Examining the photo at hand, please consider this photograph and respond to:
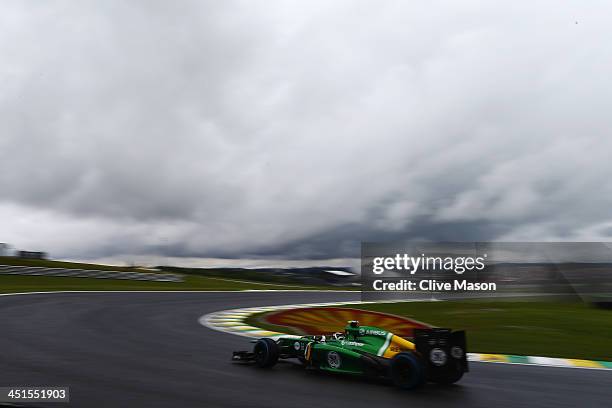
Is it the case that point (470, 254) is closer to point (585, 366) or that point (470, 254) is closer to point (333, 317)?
point (333, 317)

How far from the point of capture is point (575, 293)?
26.9 meters

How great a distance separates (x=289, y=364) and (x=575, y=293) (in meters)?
21.4

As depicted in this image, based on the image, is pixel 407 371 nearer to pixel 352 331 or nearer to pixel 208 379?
pixel 352 331

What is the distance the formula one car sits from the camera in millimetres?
8078

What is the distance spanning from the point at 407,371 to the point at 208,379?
2914 mm

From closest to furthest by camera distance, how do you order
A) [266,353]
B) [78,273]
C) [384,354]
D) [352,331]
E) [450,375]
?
[450,375] → [384,354] → [352,331] → [266,353] → [78,273]

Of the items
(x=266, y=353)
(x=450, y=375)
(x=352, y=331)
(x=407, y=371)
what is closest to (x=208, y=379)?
(x=266, y=353)

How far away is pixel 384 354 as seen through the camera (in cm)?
852

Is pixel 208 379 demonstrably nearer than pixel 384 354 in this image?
Yes

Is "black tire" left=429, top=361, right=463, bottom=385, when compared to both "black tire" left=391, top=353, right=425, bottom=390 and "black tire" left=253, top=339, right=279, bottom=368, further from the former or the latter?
"black tire" left=253, top=339, right=279, bottom=368

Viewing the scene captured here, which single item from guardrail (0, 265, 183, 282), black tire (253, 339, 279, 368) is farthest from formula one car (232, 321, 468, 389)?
guardrail (0, 265, 183, 282)

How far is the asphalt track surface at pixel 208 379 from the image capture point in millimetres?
7195

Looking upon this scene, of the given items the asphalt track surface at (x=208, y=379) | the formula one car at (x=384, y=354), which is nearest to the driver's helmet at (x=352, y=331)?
the formula one car at (x=384, y=354)

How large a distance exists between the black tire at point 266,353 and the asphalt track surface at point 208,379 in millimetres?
153
